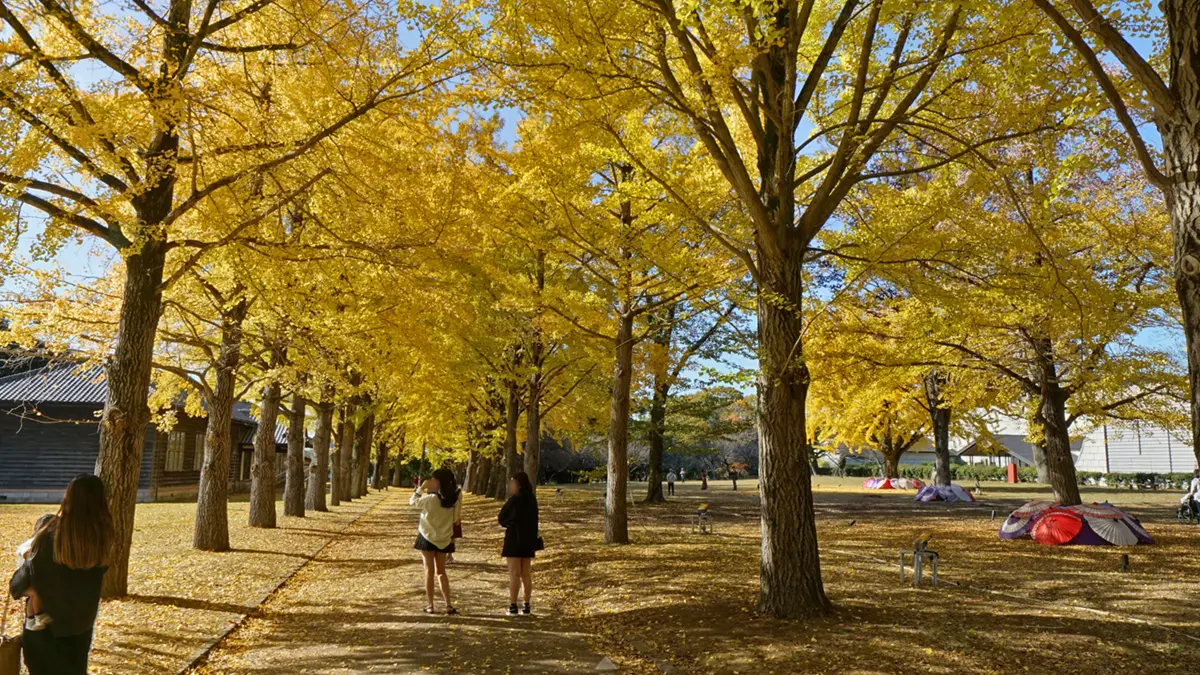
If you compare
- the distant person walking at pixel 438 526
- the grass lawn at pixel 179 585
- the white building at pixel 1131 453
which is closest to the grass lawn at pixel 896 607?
the distant person walking at pixel 438 526

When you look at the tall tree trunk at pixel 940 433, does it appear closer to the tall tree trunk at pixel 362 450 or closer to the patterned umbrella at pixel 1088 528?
the patterned umbrella at pixel 1088 528

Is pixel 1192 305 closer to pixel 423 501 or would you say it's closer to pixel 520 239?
pixel 423 501

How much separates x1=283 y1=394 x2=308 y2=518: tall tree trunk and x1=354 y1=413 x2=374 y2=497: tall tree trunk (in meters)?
9.05

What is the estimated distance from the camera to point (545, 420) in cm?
2680

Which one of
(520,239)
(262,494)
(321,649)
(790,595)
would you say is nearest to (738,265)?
(520,239)

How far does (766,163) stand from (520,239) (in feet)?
18.1

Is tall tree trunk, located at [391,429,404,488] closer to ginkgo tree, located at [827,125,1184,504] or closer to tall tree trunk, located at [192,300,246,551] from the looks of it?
tall tree trunk, located at [192,300,246,551]

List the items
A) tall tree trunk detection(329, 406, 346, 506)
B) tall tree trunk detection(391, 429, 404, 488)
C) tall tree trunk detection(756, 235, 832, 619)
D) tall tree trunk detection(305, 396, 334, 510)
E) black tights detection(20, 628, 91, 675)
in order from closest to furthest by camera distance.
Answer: black tights detection(20, 628, 91, 675) < tall tree trunk detection(756, 235, 832, 619) < tall tree trunk detection(305, 396, 334, 510) < tall tree trunk detection(329, 406, 346, 506) < tall tree trunk detection(391, 429, 404, 488)

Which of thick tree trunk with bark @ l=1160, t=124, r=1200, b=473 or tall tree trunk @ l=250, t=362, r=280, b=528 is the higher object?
thick tree trunk with bark @ l=1160, t=124, r=1200, b=473

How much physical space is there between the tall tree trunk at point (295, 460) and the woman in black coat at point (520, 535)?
11021mm

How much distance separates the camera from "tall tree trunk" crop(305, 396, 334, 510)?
20281mm

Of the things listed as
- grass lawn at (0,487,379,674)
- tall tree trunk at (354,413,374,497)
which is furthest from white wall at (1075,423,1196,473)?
grass lawn at (0,487,379,674)

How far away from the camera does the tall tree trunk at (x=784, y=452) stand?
22.5 ft

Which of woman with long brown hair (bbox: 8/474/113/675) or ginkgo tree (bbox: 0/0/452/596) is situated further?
ginkgo tree (bbox: 0/0/452/596)
